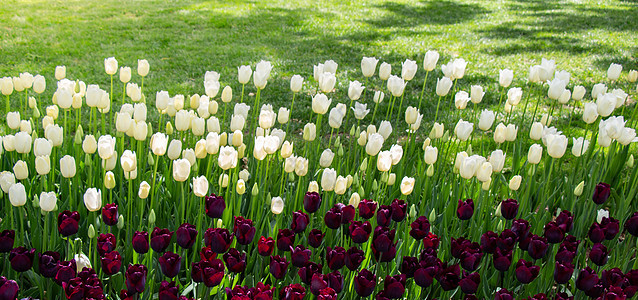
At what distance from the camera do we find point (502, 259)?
211cm

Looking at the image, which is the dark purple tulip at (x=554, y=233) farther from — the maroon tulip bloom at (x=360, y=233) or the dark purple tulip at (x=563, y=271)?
the maroon tulip bloom at (x=360, y=233)

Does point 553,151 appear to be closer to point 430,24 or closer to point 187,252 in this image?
point 187,252

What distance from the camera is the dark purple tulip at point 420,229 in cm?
221

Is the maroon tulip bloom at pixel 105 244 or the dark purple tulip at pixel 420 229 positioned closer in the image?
the maroon tulip bloom at pixel 105 244

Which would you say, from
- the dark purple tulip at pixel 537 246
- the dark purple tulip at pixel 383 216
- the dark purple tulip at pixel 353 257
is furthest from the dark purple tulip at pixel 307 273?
the dark purple tulip at pixel 537 246

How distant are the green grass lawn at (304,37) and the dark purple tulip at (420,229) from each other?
3692 mm

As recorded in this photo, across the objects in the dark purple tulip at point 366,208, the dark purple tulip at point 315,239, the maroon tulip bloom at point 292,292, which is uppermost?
the dark purple tulip at point 366,208

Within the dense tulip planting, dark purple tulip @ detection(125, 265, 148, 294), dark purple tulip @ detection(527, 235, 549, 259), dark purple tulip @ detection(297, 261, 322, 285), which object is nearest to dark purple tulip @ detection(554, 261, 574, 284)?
the dense tulip planting

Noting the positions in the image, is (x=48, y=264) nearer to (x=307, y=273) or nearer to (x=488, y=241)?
(x=307, y=273)

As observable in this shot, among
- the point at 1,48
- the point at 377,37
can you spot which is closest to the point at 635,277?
the point at 377,37

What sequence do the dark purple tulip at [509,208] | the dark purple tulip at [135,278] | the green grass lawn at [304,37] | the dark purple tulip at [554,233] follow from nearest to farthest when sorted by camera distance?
1. the dark purple tulip at [135,278]
2. the dark purple tulip at [554,233]
3. the dark purple tulip at [509,208]
4. the green grass lawn at [304,37]

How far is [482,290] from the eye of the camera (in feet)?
7.84

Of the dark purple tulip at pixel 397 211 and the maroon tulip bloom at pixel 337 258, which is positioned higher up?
the dark purple tulip at pixel 397 211

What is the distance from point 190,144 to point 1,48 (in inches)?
214
